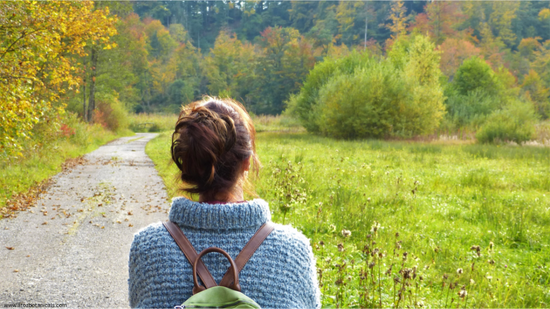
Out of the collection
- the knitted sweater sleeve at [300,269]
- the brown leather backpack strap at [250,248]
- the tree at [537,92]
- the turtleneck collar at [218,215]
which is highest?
the turtleneck collar at [218,215]

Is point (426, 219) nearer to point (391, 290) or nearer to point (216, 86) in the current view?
point (391, 290)

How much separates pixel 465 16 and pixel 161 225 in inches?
3065

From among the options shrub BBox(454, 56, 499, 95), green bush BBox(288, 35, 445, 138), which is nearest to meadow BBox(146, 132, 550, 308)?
green bush BBox(288, 35, 445, 138)

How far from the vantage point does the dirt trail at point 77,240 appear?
4.42 meters

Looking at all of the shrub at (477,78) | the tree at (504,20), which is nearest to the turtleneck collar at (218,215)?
the shrub at (477,78)

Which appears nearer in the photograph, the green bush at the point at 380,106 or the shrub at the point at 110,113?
the green bush at the point at 380,106

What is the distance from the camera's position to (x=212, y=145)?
1.48m

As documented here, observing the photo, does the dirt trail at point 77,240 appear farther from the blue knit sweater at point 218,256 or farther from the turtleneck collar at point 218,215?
the turtleneck collar at point 218,215

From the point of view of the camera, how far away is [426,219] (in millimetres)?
7562

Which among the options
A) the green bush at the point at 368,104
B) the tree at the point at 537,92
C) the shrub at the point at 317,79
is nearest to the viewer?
the green bush at the point at 368,104

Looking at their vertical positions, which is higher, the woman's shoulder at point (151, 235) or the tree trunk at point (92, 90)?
the woman's shoulder at point (151, 235)

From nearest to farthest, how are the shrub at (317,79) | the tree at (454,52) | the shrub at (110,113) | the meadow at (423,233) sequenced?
the meadow at (423,233)
the shrub at (110,113)
the shrub at (317,79)
the tree at (454,52)

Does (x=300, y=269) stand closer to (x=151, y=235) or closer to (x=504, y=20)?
→ (x=151, y=235)

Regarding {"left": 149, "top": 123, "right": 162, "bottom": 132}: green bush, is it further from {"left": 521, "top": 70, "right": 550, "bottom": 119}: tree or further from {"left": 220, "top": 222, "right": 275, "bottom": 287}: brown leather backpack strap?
{"left": 521, "top": 70, "right": 550, "bottom": 119}: tree
